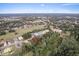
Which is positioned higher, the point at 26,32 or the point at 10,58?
the point at 26,32

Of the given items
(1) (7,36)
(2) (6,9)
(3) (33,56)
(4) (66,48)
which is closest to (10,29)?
(1) (7,36)

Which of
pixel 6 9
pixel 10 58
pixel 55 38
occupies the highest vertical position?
pixel 6 9

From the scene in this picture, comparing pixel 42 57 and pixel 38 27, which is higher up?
pixel 38 27

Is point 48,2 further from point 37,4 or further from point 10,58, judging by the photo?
point 10,58

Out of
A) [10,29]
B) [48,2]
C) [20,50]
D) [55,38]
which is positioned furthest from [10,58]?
[48,2]

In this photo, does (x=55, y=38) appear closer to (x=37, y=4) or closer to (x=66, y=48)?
(x=66, y=48)

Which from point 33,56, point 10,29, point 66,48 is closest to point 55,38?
point 66,48

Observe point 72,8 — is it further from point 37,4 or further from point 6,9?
point 6,9
